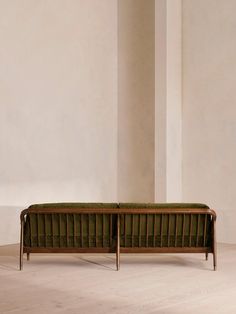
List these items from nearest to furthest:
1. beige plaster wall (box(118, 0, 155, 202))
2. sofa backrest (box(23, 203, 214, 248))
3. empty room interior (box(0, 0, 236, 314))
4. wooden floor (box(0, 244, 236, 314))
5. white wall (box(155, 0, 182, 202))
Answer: wooden floor (box(0, 244, 236, 314))
sofa backrest (box(23, 203, 214, 248))
empty room interior (box(0, 0, 236, 314))
white wall (box(155, 0, 182, 202))
beige plaster wall (box(118, 0, 155, 202))

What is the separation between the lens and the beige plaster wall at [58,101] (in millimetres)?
7727

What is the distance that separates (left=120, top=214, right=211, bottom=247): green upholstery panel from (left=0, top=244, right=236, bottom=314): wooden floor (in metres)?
0.29

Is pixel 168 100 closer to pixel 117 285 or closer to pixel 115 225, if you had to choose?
pixel 115 225

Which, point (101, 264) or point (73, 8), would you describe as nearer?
point (101, 264)

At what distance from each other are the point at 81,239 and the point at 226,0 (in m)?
4.75

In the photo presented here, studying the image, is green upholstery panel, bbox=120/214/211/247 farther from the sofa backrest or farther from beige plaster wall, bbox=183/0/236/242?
beige plaster wall, bbox=183/0/236/242

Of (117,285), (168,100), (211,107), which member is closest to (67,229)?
(117,285)

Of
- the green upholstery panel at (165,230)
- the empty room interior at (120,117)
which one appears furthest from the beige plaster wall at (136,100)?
the green upholstery panel at (165,230)

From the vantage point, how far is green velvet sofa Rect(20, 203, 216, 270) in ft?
18.4

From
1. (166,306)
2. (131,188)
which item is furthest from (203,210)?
(131,188)

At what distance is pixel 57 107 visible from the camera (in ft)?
27.6

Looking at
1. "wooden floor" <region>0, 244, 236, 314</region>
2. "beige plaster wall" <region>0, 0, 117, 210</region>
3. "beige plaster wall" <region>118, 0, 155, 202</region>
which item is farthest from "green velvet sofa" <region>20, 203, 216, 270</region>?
"beige plaster wall" <region>118, 0, 155, 202</region>

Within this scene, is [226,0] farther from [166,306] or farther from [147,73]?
[166,306]

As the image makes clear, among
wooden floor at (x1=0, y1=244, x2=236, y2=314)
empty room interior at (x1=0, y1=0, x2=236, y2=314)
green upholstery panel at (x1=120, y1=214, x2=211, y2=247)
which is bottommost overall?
wooden floor at (x1=0, y1=244, x2=236, y2=314)
